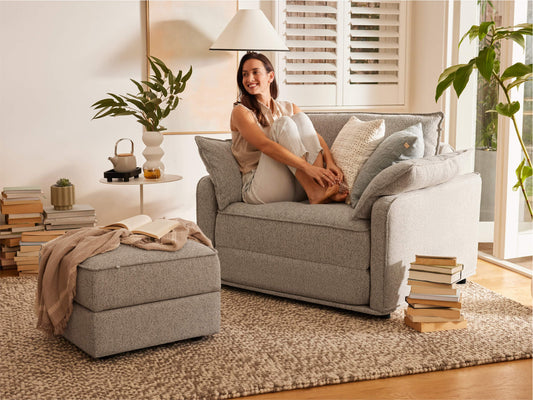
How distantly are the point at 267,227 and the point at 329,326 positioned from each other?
2.05ft

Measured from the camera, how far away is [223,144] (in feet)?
12.4

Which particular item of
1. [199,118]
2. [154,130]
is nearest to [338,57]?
[199,118]

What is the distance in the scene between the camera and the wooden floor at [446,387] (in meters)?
2.40

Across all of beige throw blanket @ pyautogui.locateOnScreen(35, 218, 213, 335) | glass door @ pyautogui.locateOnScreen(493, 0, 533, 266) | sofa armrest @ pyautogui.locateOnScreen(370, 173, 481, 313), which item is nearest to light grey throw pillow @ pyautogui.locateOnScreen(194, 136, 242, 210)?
beige throw blanket @ pyautogui.locateOnScreen(35, 218, 213, 335)

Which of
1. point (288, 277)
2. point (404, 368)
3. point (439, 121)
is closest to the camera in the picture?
point (404, 368)

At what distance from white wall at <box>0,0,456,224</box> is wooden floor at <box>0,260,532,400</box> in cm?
262

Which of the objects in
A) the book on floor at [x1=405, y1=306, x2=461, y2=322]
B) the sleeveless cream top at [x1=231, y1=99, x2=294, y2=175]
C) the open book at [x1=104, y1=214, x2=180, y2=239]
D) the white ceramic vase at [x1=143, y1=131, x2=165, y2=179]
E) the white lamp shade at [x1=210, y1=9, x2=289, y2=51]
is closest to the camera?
the open book at [x1=104, y1=214, x2=180, y2=239]

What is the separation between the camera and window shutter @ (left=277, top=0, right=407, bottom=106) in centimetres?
496

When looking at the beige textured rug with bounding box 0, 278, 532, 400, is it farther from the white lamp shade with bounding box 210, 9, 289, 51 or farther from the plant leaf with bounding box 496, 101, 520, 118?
the white lamp shade with bounding box 210, 9, 289, 51

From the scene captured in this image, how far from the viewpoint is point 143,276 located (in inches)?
107

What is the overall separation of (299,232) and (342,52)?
2.19 m

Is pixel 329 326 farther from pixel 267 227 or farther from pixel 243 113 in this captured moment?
pixel 243 113

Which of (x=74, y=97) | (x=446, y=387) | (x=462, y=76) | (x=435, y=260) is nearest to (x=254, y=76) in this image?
(x=462, y=76)

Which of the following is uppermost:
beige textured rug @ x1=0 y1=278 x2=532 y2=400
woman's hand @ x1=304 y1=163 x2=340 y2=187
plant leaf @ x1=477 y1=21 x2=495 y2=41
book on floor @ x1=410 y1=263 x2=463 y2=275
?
plant leaf @ x1=477 y1=21 x2=495 y2=41
